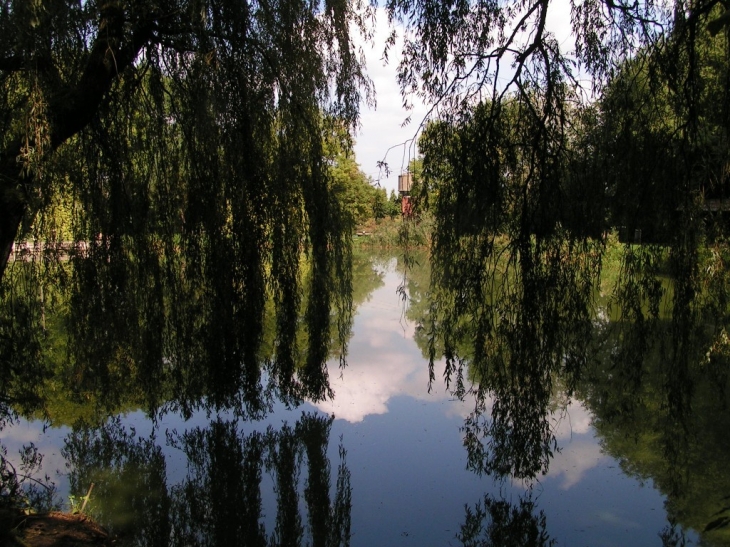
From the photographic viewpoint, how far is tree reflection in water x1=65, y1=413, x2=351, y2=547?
2867 mm

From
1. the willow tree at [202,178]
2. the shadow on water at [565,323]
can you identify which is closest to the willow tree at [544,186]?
the shadow on water at [565,323]

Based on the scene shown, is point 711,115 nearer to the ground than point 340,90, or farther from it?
nearer to the ground

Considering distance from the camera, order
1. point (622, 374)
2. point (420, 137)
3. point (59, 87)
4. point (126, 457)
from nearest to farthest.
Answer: point (59, 87)
point (622, 374)
point (420, 137)
point (126, 457)

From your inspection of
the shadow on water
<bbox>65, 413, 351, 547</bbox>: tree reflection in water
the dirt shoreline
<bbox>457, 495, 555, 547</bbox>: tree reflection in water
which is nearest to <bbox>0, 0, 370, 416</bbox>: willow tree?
<bbox>65, 413, 351, 547</bbox>: tree reflection in water

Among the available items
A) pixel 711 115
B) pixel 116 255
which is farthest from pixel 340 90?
pixel 711 115

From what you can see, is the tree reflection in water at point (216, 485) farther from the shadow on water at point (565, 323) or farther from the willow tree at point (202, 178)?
the shadow on water at point (565, 323)

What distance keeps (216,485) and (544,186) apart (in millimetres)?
2351

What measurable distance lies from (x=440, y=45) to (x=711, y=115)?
1.27 metres

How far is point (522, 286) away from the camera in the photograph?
263cm

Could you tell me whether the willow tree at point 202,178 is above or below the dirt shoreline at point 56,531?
above

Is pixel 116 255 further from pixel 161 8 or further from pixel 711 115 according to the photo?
pixel 711 115

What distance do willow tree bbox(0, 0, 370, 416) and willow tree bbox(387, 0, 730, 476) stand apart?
89 centimetres

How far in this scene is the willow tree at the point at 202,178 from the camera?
2.88 meters

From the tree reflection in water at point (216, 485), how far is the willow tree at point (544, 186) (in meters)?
1.00
